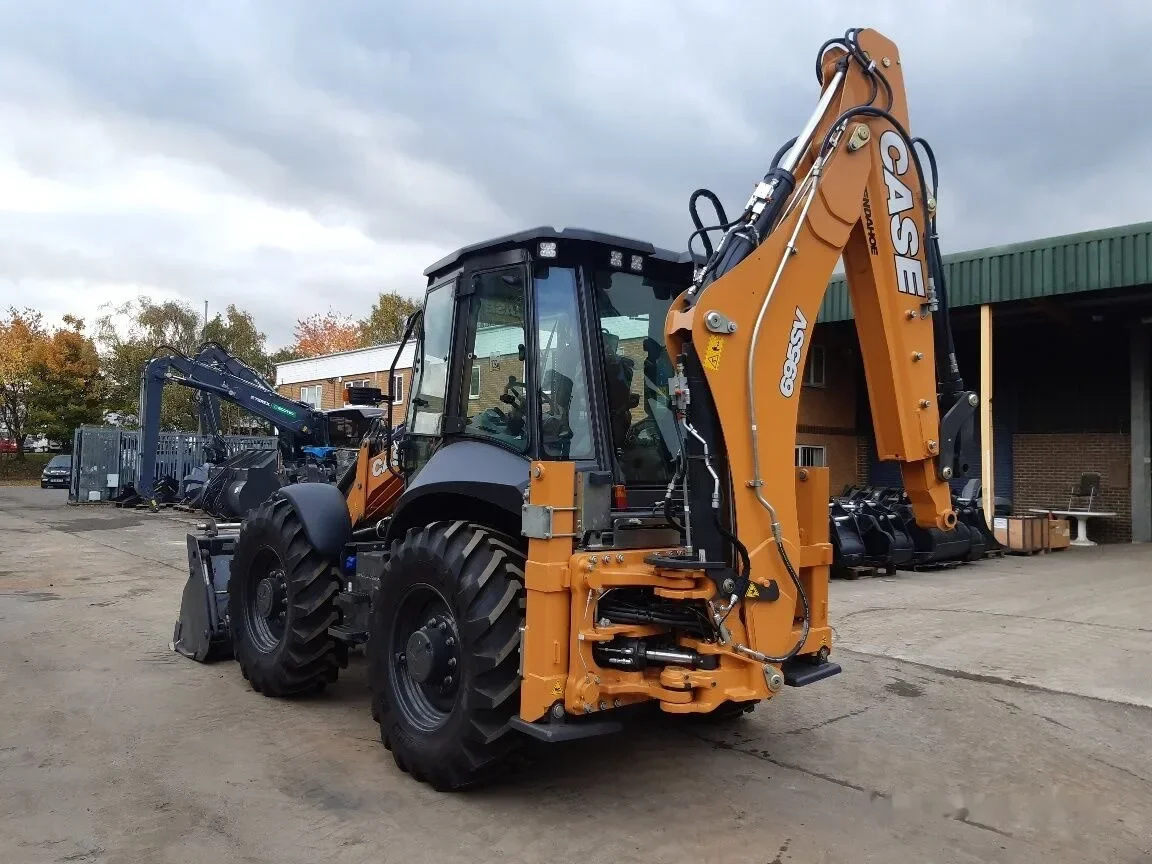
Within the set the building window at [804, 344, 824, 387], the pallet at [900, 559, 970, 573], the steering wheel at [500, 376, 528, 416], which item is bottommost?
the pallet at [900, 559, 970, 573]

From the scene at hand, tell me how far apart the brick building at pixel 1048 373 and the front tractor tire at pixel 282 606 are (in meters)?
8.45

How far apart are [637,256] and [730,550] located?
66.2 inches

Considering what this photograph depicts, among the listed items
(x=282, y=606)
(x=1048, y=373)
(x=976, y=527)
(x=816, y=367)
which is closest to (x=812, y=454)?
(x=816, y=367)

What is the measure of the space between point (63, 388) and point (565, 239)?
40.4 metres

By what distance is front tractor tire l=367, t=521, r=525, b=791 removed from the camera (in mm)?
3846

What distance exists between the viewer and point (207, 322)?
173 feet

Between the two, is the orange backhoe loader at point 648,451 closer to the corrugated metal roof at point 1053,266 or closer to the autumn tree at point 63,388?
the corrugated metal roof at point 1053,266

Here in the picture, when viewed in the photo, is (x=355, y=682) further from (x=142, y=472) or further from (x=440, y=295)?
(x=142, y=472)

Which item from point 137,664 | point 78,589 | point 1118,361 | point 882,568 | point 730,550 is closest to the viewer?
point 730,550

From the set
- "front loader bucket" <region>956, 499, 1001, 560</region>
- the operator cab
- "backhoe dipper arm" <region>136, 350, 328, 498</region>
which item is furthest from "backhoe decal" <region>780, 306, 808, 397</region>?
"backhoe dipper arm" <region>136, 350, 328, 498</region>

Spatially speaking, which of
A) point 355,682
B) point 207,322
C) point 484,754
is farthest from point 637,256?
point 207,322

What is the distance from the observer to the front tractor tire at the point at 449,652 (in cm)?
385

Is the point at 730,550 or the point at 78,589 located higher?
the point at 730,550

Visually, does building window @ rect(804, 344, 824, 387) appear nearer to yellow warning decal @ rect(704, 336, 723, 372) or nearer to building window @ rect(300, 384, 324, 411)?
yellow warning decal @ rect(704, 336, 723, 372)
